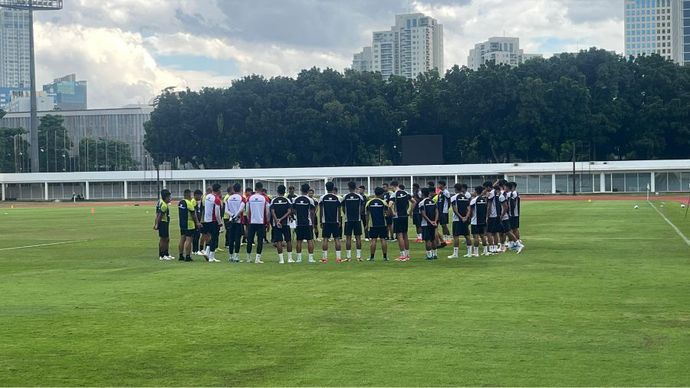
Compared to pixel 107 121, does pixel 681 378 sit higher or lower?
lower

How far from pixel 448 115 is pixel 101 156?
53.9m

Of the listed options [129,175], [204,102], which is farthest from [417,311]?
[204,102]

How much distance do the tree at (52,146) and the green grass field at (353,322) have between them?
109m

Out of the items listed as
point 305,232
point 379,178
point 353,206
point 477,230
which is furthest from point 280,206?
point 379,178

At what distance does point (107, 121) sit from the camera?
170125 mm

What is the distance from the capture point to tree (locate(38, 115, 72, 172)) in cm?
12350

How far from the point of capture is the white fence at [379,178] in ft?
283

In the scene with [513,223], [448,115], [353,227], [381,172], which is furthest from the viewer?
[448,115]

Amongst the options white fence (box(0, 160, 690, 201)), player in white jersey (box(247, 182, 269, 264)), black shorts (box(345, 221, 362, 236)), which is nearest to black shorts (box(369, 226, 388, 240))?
black shorts (box(345, 221, 362, 236))

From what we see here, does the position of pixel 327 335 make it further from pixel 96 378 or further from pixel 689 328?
pixel 689 328

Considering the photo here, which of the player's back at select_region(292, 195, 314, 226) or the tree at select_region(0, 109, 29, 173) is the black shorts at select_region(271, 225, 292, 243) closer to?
the player's back at select_region(292, 195, 314, 226)

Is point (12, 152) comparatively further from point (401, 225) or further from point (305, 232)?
point (401, 225)

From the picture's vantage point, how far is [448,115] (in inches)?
3957

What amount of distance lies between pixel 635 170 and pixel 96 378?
83715mm
